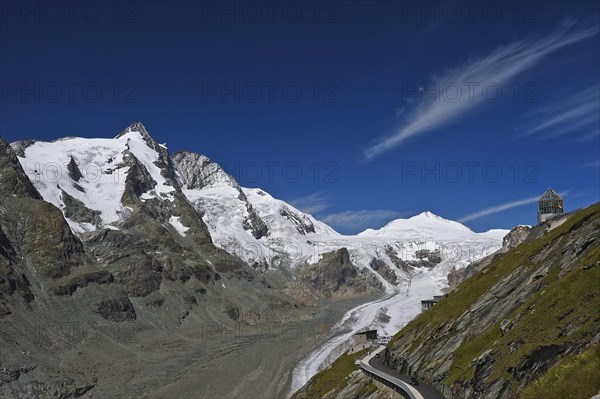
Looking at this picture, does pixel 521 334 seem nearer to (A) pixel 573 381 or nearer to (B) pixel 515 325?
(B) pixel 515 325

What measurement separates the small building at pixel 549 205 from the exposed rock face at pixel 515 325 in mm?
31308

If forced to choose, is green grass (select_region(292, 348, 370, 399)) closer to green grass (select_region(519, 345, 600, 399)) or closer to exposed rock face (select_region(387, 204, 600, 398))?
exposed rock face (select_region(387, 204, 600, 398))

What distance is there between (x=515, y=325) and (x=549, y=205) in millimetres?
65331

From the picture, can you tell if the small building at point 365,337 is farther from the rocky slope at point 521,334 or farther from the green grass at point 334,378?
the rocky slope at point 521,334

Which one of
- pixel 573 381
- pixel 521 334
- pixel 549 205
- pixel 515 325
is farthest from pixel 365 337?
pixel 573 381

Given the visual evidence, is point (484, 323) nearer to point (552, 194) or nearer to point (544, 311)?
point (544, 311)

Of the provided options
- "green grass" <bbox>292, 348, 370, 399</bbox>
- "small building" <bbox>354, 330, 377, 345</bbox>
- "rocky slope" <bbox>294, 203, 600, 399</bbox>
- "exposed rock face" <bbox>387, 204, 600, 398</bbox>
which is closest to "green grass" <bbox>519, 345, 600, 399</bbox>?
"rocky slope" <bbox>294, 203, 600, 399</bbox>

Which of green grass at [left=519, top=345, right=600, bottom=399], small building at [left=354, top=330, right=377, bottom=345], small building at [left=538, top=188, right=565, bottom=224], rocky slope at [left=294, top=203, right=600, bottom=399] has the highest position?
small building at [left=538, top=188, right=565, bottom=224]

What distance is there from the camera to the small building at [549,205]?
334 feet

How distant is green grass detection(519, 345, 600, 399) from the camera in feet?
64.8

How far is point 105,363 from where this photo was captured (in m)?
184

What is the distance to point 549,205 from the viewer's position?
103 metres

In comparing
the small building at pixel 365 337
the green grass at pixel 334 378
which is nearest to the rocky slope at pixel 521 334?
the green grass at pixel 334 378

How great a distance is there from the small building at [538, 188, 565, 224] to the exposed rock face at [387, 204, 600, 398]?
31.3 meters
